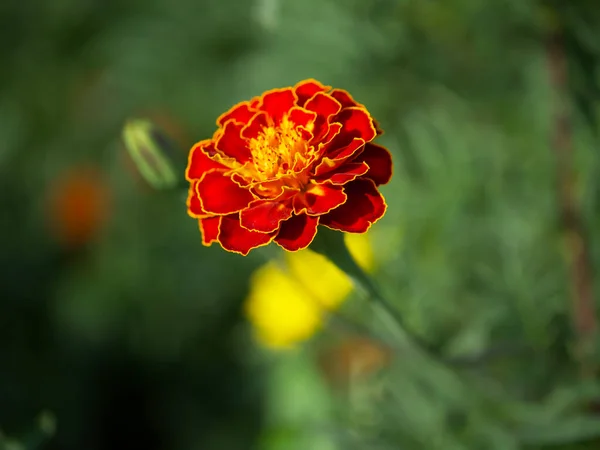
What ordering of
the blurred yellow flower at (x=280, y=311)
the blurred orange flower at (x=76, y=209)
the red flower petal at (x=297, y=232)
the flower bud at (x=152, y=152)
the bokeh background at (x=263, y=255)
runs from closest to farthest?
the red flower petal at (x=297, y=232) → the flower bud at (x=152, y=152) → the bokeh background at (x=263, y=255) → the blurred yellow flower at (x=280, y=311) → the blurred orange flower at (x=76, y=209)

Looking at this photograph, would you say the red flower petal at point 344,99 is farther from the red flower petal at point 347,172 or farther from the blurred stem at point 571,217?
the blurred stem at point 571,217

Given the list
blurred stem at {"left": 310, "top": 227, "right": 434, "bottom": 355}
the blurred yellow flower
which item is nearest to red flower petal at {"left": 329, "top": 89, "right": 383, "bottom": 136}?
blurred stem at {"left": 310, "top": 227, "right": 434, "bottom": 355}

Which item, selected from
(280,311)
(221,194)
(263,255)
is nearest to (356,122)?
(221,194)

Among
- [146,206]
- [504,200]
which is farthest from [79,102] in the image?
[504,200]

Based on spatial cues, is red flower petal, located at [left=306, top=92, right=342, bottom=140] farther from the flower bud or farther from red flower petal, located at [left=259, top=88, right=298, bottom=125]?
the flower bud

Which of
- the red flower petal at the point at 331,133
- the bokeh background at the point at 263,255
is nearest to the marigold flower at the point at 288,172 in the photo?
the red flower petal at the point at 331,133

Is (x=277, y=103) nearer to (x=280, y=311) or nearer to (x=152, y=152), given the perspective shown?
(x=152, y=152)

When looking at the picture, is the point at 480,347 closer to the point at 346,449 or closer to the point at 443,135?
the point at 346,449
